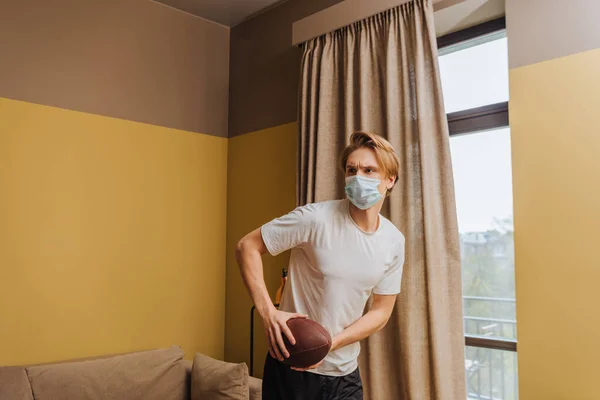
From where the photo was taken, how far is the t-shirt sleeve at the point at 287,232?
6.73 feet

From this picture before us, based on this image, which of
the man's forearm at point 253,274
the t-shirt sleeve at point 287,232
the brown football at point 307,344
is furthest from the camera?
the t-shirt sleeve at point 287,232

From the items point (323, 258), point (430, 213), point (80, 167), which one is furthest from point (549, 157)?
point (80, 167)

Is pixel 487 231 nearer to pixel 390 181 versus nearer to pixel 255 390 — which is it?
pixel 390 181

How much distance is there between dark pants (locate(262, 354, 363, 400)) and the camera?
2014 mm

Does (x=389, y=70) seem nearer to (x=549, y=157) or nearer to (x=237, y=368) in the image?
(x=549, y=157)

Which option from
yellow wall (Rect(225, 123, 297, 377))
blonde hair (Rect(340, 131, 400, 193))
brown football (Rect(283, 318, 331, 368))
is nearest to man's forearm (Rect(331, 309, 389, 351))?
brown football (Rect(283, 318, 331, 368))

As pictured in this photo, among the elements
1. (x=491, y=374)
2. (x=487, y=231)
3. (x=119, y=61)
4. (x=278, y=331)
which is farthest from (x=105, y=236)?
(x=491, y=374)

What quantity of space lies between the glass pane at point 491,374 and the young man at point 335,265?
1.01m

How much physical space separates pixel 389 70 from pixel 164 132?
168 centimetres

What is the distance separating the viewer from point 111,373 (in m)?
3.03

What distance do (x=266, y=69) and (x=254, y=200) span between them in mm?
940

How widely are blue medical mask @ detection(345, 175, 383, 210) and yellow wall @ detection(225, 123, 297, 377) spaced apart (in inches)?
61.3

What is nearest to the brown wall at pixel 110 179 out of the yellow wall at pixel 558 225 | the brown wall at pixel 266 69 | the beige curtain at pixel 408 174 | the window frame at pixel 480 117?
the brown wall at pixel 266 69

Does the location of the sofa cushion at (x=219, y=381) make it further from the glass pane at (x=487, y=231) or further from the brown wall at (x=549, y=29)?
the brown wall at (x=549, y=29)
